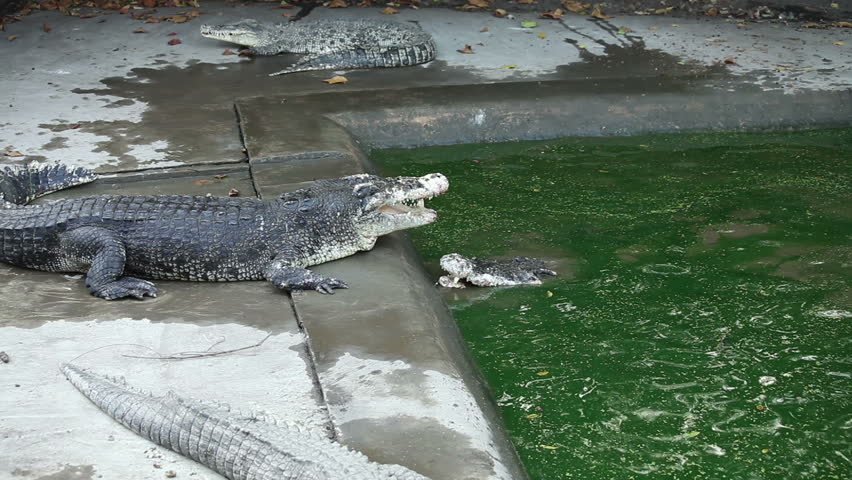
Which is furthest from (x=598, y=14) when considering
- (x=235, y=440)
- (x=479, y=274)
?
(x=235, y=440)

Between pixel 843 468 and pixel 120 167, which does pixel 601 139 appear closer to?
pixel 120 167

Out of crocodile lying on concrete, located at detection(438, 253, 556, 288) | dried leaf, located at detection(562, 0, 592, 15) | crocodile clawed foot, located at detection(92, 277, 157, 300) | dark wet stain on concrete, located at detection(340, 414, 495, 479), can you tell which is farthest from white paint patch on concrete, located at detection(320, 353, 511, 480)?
dried leaf, located at detection(562, 0, 592, 15)

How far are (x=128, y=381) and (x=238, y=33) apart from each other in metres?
5.45

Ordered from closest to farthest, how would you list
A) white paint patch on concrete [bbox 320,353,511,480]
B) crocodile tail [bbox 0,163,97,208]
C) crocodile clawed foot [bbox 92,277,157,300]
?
A: white paint patch on concrete [bbox 320,353,511,480] < crocodile clawed foot [bbox 92,277,157,300] < crocodile tail [bbox 0,163,97,208]

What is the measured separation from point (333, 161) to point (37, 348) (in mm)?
2554

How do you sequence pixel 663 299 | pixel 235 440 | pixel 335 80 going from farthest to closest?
pixel 335 80, pixel 663 299, pixel 235 440

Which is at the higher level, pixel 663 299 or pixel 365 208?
pixel 365 208

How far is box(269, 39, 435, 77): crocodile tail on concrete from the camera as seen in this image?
8320 millimetres

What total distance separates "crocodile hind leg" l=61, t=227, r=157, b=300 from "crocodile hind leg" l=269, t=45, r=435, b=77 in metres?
3.76

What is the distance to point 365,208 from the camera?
5172mm

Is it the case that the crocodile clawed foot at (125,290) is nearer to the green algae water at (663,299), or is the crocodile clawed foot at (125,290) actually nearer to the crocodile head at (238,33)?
the green algae water at (663,299)

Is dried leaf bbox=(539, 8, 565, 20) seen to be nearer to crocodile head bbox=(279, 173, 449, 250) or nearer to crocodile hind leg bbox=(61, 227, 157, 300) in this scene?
crocodile head bbox=(279, 173, 449, 250)

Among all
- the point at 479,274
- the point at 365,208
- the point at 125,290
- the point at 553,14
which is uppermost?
the point at 553,14

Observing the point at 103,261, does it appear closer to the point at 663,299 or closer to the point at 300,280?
the point at 300,280
